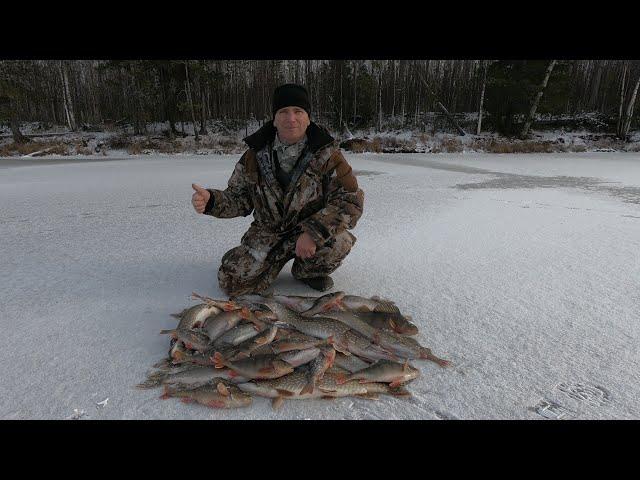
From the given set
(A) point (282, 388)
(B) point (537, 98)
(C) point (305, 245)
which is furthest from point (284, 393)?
(B) point (537, 98)

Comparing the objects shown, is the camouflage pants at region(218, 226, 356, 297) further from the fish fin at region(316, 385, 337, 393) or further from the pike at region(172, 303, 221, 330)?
the fish fin at region(316, 385, 337, 393)

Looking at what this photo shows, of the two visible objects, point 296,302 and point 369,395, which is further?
point 296,302

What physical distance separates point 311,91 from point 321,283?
74.2 feet

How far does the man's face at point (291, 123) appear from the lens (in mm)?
2777

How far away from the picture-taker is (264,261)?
303 cm

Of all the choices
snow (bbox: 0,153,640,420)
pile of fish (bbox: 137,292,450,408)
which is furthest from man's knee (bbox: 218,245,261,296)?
pile of fish (bbox: 137,292,450,408)

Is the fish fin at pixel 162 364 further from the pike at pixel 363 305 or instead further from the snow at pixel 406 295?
the pike at pixel 363 305

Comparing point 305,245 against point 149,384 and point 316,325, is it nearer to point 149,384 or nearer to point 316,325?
point 316,325

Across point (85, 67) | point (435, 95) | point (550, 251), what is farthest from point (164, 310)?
point (85, 67)

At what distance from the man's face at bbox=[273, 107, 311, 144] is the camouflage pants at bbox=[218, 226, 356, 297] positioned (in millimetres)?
709

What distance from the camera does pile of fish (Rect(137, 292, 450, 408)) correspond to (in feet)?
5.91

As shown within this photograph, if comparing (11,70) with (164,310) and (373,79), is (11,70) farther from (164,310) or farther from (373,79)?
(164,310)

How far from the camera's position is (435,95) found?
74.3ft

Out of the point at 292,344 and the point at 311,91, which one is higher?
the point at 311,91
